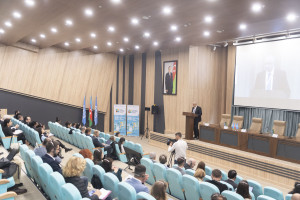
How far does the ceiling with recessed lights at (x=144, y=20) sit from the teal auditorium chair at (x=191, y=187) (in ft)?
11.1

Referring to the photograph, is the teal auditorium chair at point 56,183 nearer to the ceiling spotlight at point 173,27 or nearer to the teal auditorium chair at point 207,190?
the teal auditorium chair at point 207,190

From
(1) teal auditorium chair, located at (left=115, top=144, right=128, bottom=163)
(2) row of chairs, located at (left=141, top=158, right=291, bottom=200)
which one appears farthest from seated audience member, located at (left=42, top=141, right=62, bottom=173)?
(1) teal auditorium chair, located at (left=115, top=144, right=128, bottom=163)

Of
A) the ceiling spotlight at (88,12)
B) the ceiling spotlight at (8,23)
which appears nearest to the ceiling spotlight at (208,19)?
the ceiling spotlight at (88,12)

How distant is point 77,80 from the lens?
11414 mm

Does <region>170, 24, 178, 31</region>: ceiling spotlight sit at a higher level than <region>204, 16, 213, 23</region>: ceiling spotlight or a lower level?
higher

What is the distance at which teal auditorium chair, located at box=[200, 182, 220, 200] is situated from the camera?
2.99 metres

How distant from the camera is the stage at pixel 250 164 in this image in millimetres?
5766

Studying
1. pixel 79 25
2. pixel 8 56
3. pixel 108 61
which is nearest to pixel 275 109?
pixel 79 25

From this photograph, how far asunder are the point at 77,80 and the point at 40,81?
161 cm

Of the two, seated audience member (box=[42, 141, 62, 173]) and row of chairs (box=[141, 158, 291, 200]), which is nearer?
row of chairs (box=[141, 158, 291, 200])

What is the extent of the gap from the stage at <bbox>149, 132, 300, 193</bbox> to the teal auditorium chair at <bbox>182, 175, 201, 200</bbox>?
11.1 feet

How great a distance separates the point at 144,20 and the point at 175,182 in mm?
4251

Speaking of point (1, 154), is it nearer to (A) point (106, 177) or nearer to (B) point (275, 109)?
(A) point (106, 177)

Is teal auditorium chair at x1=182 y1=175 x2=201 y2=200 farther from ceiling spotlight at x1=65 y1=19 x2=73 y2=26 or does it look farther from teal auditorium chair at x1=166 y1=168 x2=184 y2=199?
ceiling spotlight at x1=65 y1=19 x2=73 y2=26
